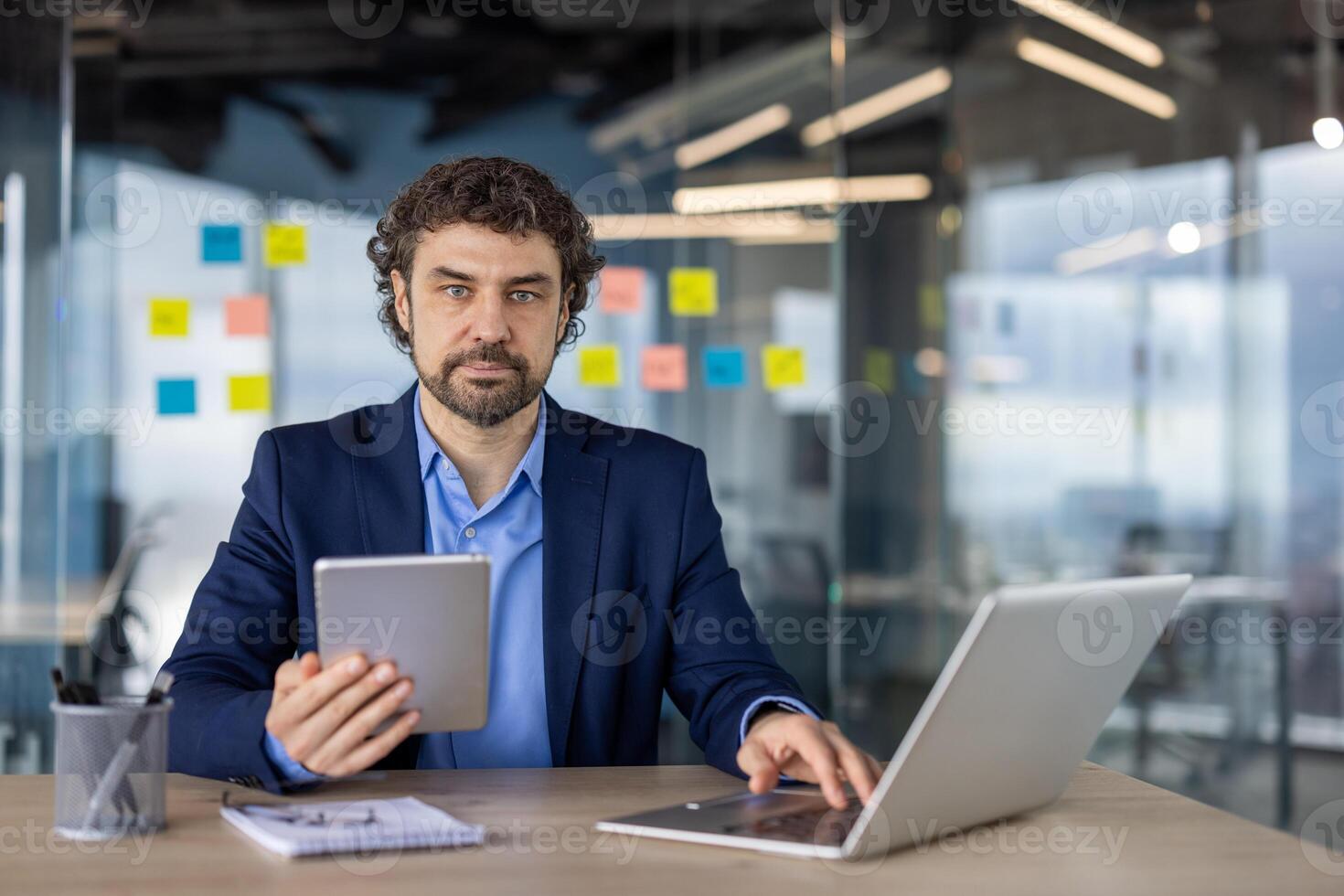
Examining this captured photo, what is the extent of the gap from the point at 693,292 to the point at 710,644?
272 cm

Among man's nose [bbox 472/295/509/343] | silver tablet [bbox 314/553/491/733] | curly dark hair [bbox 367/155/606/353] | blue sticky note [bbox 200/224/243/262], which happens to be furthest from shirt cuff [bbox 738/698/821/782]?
blue sticky note [bbox 200/224/243/262]

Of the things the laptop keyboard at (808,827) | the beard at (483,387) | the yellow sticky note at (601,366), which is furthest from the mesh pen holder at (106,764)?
the yellow sticky note at (601,366)

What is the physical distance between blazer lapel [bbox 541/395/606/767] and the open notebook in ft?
1.66

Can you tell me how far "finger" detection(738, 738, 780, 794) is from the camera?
4.71 feet

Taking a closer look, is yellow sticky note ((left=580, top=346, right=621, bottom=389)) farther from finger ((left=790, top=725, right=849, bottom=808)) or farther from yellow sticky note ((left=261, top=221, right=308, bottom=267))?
finger ((left=790, top=725, right=849, bottom=808))

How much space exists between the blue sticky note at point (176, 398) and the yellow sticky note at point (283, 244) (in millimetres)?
514

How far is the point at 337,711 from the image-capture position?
4.20ft

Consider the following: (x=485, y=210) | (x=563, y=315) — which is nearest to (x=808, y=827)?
(x=485, y=210)

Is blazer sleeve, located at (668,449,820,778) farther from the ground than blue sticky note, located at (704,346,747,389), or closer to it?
closer to it

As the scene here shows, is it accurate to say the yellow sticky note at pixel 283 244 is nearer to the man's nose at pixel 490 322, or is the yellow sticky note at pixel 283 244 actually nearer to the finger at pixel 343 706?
the man's nose at pixel 490 322

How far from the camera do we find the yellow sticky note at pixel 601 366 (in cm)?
454

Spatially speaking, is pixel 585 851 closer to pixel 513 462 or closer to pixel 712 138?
pixel 513 462

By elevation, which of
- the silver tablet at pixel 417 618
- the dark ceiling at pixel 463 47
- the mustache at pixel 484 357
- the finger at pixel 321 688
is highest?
the dark ceiling at pixel 463 47

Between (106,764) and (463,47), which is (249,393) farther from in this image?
(106,764)
